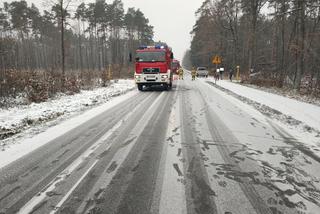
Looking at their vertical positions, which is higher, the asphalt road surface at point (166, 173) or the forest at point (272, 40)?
the forest at point (272, 40)

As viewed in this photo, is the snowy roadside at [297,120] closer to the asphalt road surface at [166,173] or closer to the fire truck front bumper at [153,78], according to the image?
the asphalt road surface at [166,173]

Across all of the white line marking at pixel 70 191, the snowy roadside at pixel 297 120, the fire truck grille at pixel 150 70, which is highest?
the fire truck grille at pixel 150 70

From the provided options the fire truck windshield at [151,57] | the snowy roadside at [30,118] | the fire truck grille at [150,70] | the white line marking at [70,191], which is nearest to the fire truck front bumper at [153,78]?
the fire truck grille at [150,70]

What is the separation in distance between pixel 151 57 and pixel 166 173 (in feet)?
56.3

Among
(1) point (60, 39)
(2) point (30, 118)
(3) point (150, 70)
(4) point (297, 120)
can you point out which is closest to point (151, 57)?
(3) point (150, 70)

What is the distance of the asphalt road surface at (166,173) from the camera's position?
13.2 feet

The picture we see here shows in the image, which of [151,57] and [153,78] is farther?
[151,57]

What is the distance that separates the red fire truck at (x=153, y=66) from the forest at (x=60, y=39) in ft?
15.2

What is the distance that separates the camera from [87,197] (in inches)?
168

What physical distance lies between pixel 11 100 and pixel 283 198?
1417 centimetres

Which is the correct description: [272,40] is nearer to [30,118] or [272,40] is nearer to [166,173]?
[30,118]

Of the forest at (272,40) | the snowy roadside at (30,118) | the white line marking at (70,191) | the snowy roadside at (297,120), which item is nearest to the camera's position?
the white line marking at (70,191)

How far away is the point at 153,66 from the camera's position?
21594 millimetres

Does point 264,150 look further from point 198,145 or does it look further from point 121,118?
point 121,118
